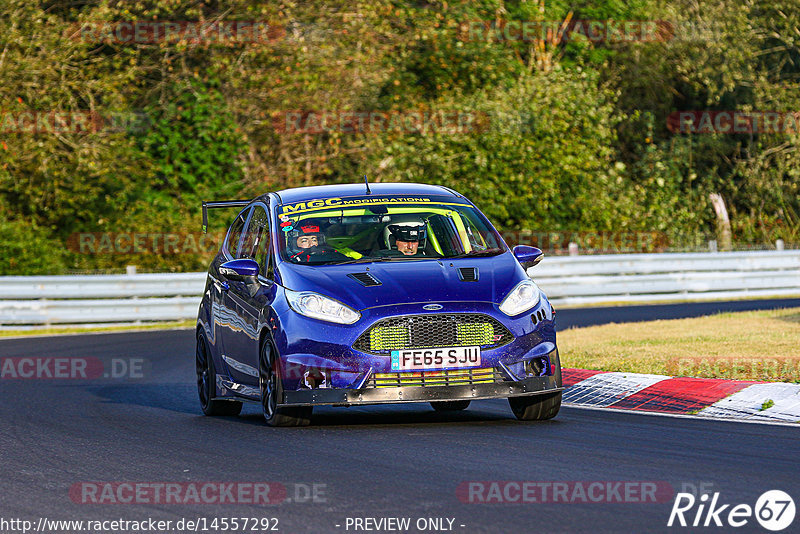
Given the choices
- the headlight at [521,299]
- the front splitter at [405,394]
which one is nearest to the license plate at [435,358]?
the front splitter at [405,394]

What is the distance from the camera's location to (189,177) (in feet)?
105

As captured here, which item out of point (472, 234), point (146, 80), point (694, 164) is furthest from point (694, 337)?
point (694, 164)

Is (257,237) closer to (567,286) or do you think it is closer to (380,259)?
(380,259)

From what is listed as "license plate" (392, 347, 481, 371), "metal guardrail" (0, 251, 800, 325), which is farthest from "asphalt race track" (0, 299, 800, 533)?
"metal guardrail" (0, 251, 800, 325)

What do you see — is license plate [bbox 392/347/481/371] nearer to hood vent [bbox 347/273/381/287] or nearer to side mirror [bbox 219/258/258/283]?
hood vent [bbox 347/273/381/287]

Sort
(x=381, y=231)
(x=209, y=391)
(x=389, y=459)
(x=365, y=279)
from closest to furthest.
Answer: (x=389, y=459) < (x=365, y=279) < (x=381, y=231) < (x=209, y=391)

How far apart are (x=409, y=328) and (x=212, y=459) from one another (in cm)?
164

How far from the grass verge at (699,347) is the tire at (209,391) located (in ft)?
11.5

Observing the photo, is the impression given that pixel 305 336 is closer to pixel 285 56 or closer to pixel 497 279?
pixel 497 279

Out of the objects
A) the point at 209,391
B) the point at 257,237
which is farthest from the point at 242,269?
the point at 209,391

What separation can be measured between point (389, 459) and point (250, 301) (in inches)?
108

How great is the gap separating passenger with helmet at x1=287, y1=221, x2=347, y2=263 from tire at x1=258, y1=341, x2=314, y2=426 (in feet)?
2.43

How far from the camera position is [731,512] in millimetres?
6340

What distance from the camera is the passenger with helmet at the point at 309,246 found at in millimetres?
10438
